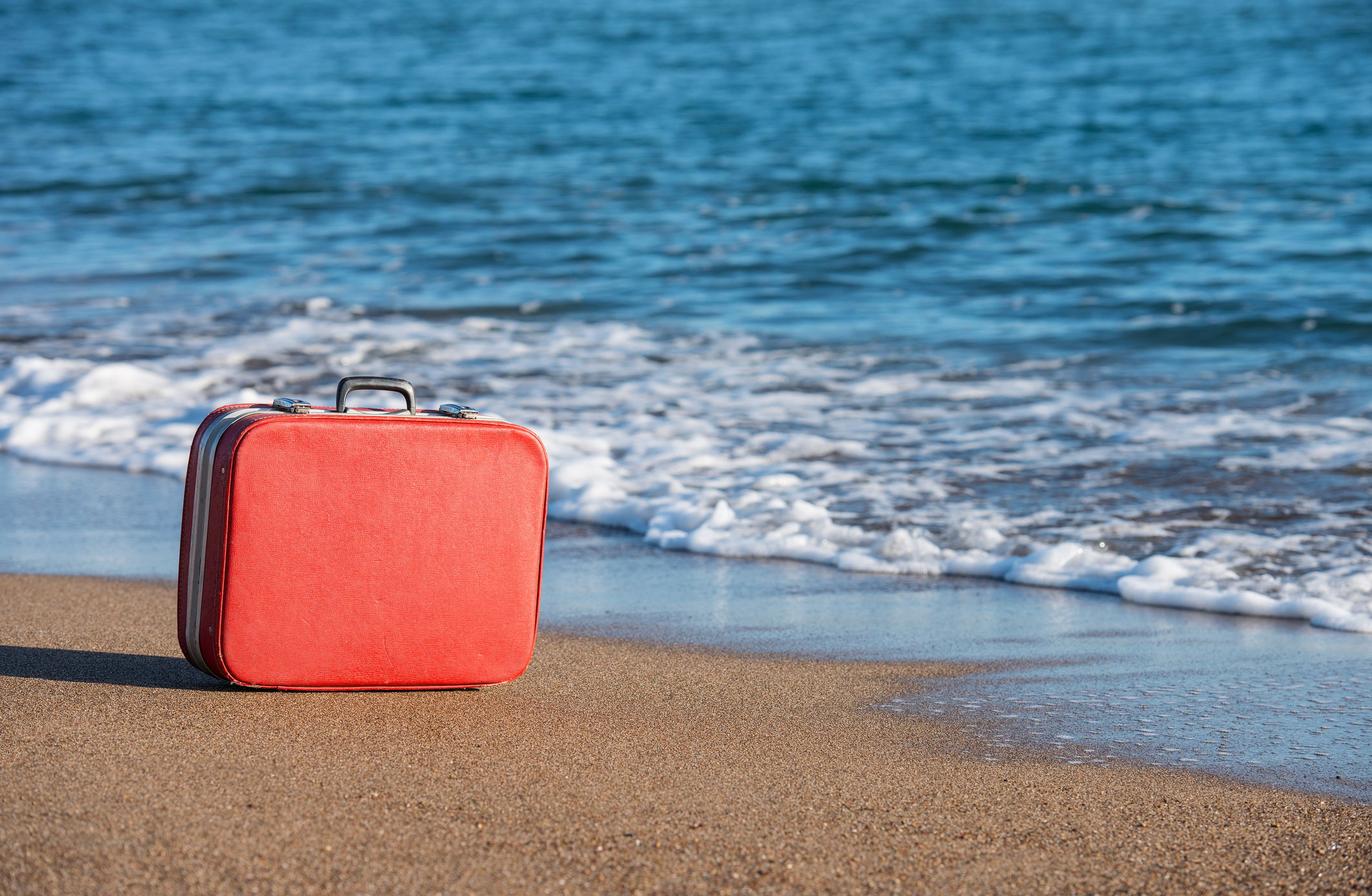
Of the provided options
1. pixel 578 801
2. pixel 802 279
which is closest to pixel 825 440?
pixel 578 801

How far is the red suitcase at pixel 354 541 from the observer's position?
2.43 meters

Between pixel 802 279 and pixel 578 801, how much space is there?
25.1ft

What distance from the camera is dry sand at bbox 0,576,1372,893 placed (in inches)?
73.9

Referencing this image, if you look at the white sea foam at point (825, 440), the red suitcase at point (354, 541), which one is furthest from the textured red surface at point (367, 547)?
the white sea foam at point (825, 440)

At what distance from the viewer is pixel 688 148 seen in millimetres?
15648

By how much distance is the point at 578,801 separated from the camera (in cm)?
213

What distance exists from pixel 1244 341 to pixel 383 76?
16894 mm

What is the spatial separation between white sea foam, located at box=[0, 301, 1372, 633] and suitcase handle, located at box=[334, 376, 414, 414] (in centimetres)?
169

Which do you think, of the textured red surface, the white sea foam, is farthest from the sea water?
the textured red surface

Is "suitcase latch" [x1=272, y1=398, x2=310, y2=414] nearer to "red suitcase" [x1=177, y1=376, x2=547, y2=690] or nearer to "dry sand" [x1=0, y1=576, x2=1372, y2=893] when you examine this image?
"red suitcase" [x1=177, y1=376, x2=547, y2=690]

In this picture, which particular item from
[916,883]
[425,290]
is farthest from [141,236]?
[916,883]

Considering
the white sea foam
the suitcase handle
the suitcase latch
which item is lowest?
the white sea foam

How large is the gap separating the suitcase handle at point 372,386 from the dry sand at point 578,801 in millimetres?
550

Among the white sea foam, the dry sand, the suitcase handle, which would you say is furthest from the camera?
the white sea foam
